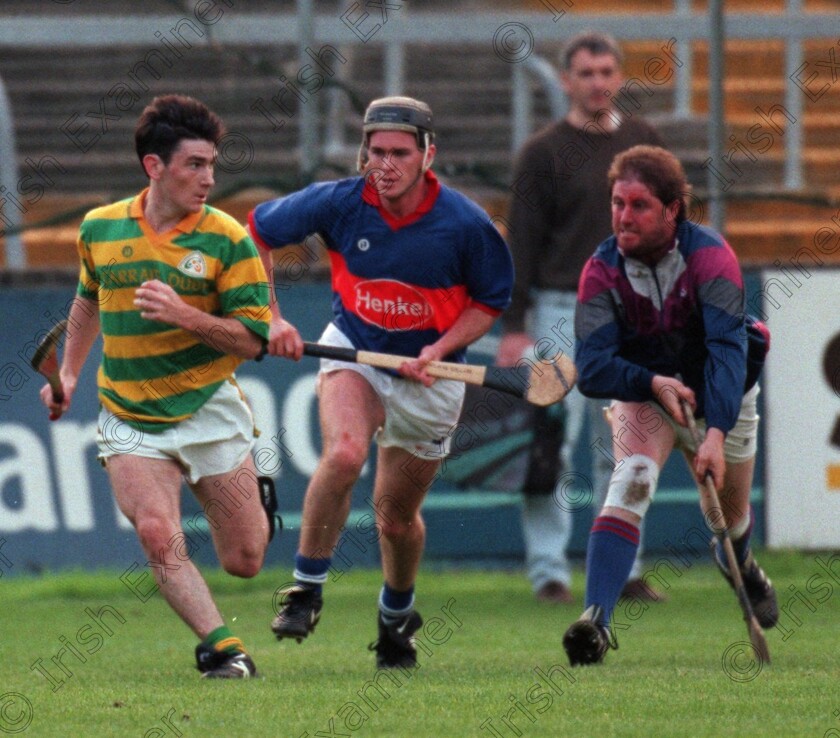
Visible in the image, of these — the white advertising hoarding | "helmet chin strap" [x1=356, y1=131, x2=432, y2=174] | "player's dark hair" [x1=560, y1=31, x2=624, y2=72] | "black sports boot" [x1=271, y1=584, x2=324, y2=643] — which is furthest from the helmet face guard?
the white advertising hoarding

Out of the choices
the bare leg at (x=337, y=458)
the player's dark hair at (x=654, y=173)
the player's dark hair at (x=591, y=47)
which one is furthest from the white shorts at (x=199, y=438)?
the player's dark hair at (x=591, y=47)

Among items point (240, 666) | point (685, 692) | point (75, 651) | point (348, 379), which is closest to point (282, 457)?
point (75, 651)

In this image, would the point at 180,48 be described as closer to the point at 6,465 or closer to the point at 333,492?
the point at 6,465

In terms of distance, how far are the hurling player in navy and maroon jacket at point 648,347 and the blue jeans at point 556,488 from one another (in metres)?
2.40

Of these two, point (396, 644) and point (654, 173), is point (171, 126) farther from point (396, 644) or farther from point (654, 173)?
point (396, 644)

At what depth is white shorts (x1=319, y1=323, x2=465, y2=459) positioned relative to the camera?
659 centimetres

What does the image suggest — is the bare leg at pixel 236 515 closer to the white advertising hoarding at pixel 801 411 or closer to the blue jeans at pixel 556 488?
the blue jeans at pixel 556 488

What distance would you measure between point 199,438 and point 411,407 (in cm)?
89

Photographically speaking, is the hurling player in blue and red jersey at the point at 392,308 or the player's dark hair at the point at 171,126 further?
the hurling player in blue and red jersey at the point at 392,308

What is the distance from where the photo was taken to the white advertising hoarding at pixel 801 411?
969 centimetres

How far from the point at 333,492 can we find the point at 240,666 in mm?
790

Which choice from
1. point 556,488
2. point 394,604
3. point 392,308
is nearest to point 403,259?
point 392,308

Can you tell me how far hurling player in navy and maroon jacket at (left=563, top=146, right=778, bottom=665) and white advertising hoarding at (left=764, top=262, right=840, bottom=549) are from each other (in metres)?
3.42

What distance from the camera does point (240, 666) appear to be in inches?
233
